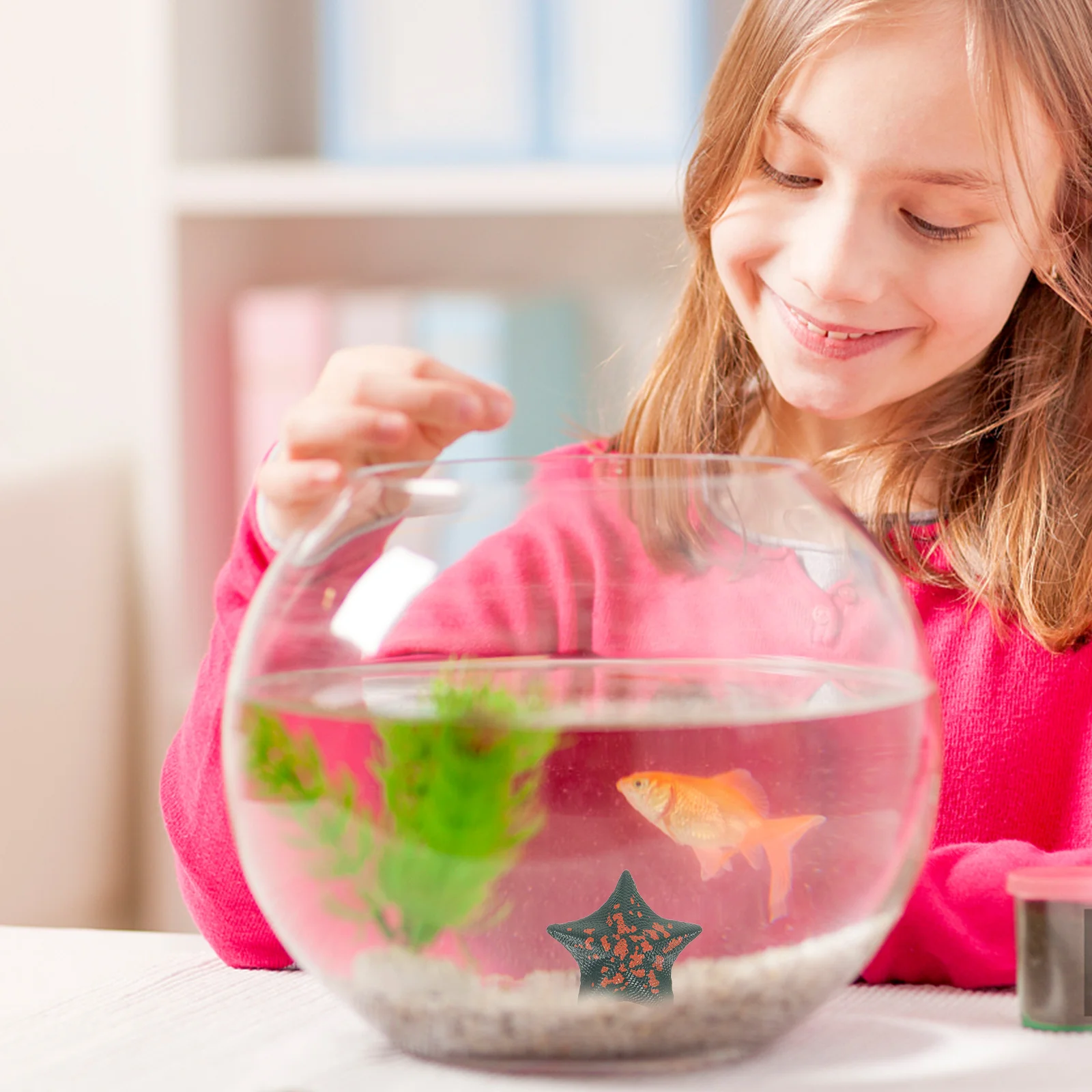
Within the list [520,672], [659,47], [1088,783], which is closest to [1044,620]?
[1088,783]

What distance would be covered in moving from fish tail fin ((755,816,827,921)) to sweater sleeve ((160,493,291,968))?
1.14 ft

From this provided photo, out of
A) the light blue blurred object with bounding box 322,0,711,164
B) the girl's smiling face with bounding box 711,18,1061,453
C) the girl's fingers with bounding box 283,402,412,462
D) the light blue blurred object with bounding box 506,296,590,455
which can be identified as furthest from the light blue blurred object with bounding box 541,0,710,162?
the girl's fingers with bounding box 283,402,412,462

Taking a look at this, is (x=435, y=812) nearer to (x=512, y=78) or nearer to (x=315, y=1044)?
(x=315, y=1044)

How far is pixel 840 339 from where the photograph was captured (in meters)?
0.96

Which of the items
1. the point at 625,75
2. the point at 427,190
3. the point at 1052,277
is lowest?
the point at 1052,277

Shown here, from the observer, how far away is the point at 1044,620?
3.31 ft

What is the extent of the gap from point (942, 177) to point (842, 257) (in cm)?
7

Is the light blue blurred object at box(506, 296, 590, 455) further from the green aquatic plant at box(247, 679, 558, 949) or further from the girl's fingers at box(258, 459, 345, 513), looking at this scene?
the green aquatic plant at box(247, 679, 558, 949)

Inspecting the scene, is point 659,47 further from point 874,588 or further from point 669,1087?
point 669,1087

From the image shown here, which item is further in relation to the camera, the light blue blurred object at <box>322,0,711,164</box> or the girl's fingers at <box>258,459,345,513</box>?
the light blue blurred object at <box>322,0,711,164</box>

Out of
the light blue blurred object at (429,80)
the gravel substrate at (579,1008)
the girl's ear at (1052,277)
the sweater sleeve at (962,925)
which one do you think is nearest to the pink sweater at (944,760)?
the sweater sleeve at (962,925)

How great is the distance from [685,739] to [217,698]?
0.44m

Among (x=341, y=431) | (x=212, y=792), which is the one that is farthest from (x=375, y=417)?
(x=212, y=792)

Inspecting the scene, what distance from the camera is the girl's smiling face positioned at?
0.86 m
